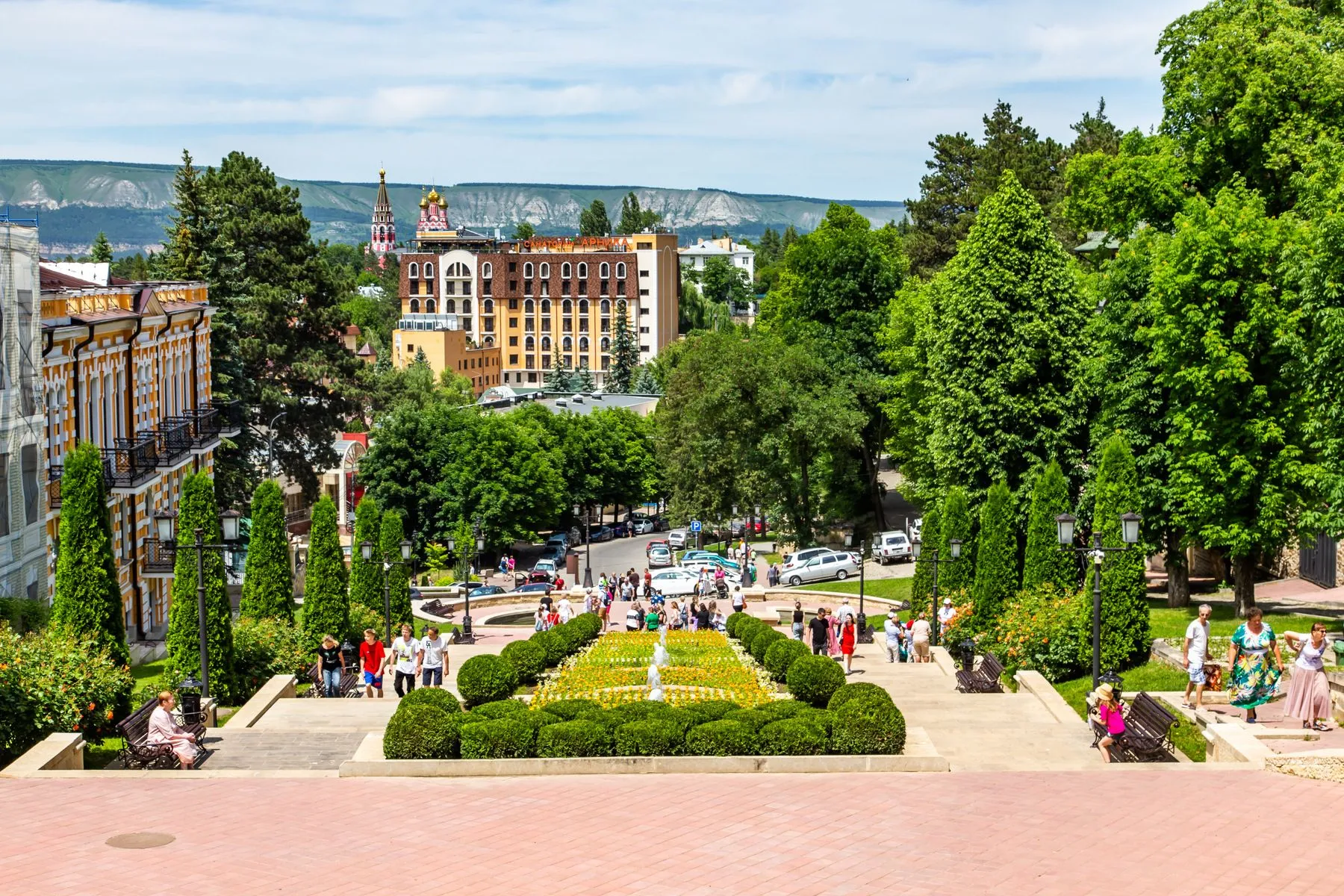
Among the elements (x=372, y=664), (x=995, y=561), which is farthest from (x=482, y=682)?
(x=995, y=561)

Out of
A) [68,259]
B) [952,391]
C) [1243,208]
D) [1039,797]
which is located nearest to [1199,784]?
[1039,797]

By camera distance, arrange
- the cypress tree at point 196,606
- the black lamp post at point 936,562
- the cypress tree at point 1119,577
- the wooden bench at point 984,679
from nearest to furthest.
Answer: the cypress tree at point 196,606 → the wooden bench at point 984,679 → the cypress tree at point 1119,577 → the black lamp post at point 936,562

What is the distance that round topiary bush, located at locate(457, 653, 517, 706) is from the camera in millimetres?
26172

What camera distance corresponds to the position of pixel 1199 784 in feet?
62.1

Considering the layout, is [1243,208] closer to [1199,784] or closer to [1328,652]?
[1328,652]

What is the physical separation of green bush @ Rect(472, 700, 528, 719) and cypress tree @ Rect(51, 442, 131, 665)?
23.0ft

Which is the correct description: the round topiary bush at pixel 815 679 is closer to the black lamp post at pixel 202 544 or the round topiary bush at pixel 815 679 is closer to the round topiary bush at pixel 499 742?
the round topiary bush at pixel 499 742

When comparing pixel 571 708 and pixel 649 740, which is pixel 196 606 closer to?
pixel 571 708

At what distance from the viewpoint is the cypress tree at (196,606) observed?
89.3 feet

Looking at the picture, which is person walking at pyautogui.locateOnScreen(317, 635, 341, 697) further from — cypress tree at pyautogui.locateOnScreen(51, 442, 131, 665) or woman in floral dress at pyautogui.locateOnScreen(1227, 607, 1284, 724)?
woman in floral dress at pyautogui.locateOnScreen(1227, 607, 1284, 724)

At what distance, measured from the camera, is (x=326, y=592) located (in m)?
34.4

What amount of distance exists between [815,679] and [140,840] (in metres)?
12.1

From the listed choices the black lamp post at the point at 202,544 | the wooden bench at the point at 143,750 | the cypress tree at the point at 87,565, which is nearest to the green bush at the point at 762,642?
the black lamp post at the point at 202,544

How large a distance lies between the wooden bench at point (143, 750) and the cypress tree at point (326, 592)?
11915 millimetres
